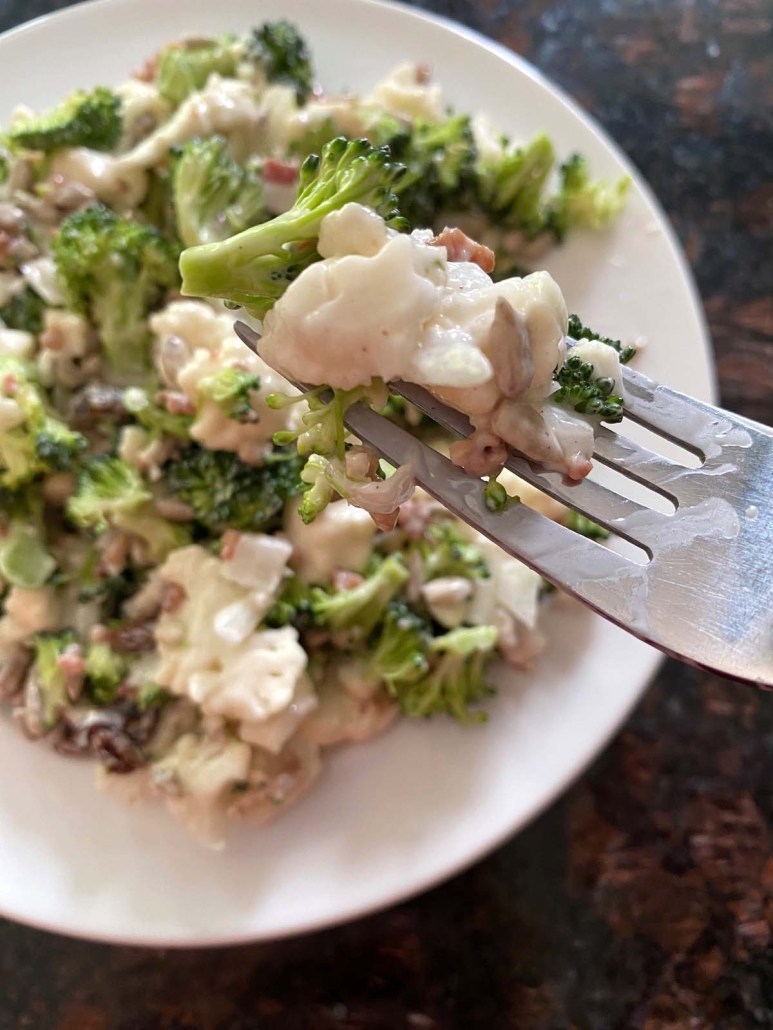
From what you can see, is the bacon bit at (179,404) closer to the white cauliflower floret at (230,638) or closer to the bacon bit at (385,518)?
the white cauliflower floret at (230,638)

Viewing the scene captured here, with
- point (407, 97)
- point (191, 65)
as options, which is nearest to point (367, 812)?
point (407, 97)

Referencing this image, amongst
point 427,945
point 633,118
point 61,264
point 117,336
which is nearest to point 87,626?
point 117,336

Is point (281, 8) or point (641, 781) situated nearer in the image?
point (641, 781)

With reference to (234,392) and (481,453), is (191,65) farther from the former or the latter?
(481,453)

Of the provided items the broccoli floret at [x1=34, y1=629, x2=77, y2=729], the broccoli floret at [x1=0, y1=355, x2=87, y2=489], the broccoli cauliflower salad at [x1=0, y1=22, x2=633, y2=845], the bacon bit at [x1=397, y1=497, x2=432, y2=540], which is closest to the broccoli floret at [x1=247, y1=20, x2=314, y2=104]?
the broccoli cauliflower salad at [x1=0, y1=22, x2=633, y2=845]

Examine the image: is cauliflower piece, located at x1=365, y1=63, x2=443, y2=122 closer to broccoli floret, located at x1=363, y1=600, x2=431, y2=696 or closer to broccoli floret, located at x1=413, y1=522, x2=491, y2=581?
broccoli floret, located at x1=413, y1=522, x2=491, y2=581

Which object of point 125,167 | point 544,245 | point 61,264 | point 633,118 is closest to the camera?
point 61,264

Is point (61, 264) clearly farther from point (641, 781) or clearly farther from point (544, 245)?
point (641, 781)
